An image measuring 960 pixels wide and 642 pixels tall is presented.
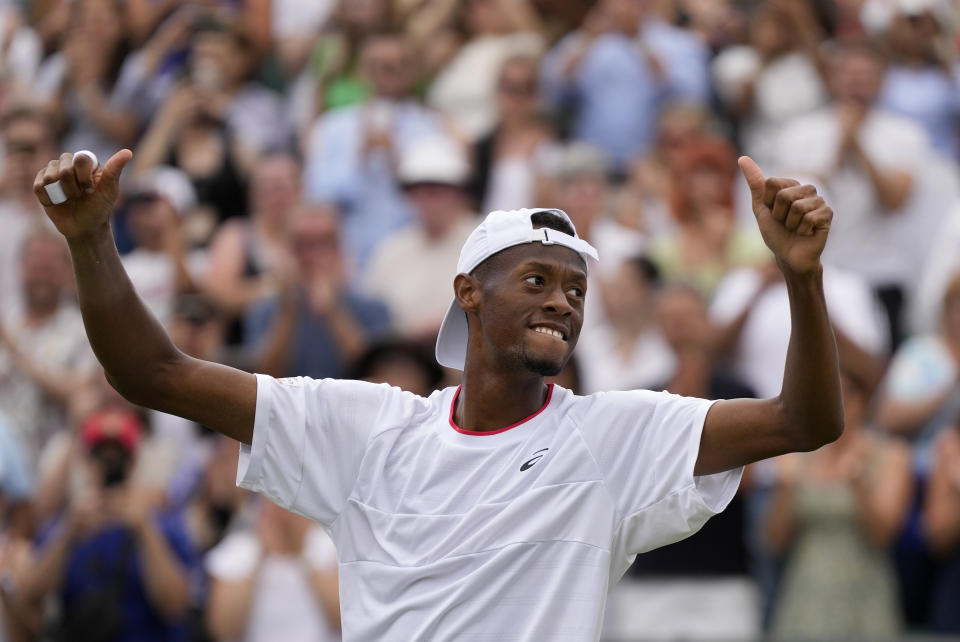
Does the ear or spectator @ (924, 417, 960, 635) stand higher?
the ear

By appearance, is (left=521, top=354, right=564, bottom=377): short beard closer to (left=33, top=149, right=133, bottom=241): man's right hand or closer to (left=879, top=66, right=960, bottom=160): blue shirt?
(left=33, top=149, right=133, bottom=241): man's right hand

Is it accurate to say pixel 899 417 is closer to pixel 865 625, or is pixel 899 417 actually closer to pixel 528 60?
pixel 865 625

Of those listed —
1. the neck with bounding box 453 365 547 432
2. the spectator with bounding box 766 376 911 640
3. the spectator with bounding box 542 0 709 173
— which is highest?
the spectator with bounding box 542 0 709 173

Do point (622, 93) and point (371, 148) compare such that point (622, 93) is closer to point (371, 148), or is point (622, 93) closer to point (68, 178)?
point (371, 148)

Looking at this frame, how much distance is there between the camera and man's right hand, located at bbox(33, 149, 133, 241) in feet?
13.7

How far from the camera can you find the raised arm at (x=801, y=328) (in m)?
3.90

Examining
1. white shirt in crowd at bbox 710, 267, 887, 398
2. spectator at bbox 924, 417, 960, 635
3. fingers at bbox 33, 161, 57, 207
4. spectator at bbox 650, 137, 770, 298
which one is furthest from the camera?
spectator at bbox 650, 137, 770, 298

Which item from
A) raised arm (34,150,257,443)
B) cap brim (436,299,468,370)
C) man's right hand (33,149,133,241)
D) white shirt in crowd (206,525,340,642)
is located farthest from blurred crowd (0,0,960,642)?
man's right hand (33,149,133,241)

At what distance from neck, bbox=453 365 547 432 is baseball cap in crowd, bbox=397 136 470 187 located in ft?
19.2

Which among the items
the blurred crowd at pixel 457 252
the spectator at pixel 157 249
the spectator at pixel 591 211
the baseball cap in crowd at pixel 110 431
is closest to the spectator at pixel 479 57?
the blurred crowd at pixel 457 252

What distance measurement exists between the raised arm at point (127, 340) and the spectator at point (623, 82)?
23.8 ft

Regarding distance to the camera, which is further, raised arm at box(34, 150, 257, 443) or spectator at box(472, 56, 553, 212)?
spectator at box(472, 56, 553, 212)

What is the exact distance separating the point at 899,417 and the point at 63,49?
8.05 meters

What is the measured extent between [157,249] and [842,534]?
16.1ft
